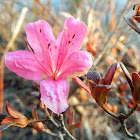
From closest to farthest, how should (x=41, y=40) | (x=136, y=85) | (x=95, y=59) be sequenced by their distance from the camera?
(x=136, y=85), (x=41, y=40), (x=95, y=59)

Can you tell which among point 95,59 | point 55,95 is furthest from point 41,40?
point 95,59

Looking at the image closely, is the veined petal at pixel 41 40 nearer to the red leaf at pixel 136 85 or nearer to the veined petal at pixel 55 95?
the veined petal at pixel 55 95

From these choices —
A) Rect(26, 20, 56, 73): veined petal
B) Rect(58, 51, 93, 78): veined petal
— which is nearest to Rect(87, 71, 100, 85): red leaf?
Rect(58, 51, 93, 78): veined petal

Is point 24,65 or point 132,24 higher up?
point 132,24

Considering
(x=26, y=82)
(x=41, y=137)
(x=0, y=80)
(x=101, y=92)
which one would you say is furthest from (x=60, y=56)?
(x=26, y=82)

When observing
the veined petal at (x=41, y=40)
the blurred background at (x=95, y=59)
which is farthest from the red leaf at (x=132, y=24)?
the blurred background at (x=95, y=59)

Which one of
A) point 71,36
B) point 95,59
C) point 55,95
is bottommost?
point 95,59

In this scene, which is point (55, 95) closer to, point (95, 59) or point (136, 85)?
point (136, 85)

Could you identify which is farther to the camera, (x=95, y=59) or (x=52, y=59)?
(x=95, y=59)

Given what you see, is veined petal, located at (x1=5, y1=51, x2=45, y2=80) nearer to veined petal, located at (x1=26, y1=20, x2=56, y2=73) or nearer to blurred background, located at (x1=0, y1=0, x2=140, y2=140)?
veined petal, located at (x1=26, y1=20, x2=56, y2=73)
